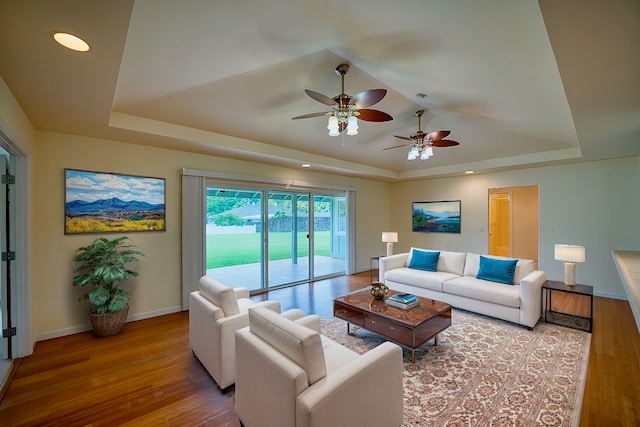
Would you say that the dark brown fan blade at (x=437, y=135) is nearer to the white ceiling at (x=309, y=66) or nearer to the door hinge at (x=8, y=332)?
the white ceiling at (x=309, y=66)

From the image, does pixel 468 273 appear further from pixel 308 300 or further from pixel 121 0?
pixel 121 0

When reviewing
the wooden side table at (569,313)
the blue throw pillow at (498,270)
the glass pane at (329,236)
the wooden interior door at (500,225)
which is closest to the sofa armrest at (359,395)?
the blue throw pillow at (498,270)

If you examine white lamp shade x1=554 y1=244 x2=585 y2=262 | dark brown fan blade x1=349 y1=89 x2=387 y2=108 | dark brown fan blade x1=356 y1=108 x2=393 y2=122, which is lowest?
white lamp shade x1=554 y1=244 x2=585 y2=262

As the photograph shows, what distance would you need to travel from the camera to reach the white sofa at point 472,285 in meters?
3.36

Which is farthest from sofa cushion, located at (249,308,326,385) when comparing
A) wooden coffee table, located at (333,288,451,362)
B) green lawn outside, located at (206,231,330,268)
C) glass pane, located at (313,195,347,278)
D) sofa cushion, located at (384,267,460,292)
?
glass pane, located at (313,195,347,278)

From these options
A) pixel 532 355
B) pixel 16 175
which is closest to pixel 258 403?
pixel 532 355

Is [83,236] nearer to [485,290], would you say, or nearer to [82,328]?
[82,328]

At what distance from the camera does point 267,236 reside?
16.9ft

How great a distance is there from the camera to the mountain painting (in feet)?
10.8

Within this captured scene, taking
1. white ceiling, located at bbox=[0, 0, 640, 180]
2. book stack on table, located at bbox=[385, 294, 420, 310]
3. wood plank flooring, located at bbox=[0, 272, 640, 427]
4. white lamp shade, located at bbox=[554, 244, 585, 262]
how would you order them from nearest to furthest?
white ceiling, located at bbox=[0, 0, 640, 180] → wood plank flooring, located at bbox=[0, 272, 640, 427] → book stack on table, located at bbox=[385, 294, 420, 310] → white lamp shade, located at bbox=[554, 244, 585, 262]

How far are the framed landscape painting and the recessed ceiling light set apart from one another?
6922mm

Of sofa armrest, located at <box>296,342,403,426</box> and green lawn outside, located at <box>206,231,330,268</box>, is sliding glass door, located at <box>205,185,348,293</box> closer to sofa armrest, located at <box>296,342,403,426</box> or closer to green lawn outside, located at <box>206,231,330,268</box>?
green lawn outside, located at <box>206,231,330,268</box>

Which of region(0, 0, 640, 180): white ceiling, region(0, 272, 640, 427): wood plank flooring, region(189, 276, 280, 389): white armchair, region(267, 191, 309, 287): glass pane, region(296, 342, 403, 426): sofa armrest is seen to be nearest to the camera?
region(296, 342, 403, 426): sofa armrest

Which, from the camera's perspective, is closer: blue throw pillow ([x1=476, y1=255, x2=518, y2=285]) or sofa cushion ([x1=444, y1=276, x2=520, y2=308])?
sofa cushion ([x1=444, y1=276, x2=520, y2=308])
